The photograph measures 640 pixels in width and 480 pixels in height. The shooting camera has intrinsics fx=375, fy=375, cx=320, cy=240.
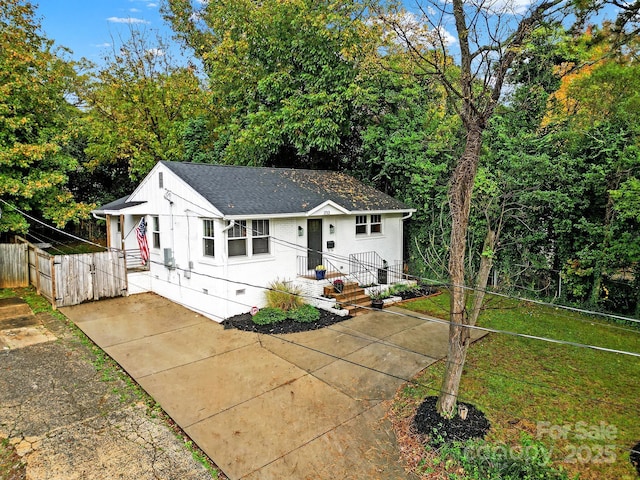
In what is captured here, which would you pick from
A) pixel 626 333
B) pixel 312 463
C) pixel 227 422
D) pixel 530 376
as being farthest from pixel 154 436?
pixel 626 333

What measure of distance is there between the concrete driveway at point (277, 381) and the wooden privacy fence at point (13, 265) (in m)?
4.18

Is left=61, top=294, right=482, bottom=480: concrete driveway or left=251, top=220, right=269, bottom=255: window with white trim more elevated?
left=251, top=220, right=269, bottom=255: window with white trim

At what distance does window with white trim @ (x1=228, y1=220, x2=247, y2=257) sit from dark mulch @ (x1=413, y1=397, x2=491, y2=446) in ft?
22.0

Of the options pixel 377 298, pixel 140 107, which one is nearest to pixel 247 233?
pixel 377 298

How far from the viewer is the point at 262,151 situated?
1809 cm

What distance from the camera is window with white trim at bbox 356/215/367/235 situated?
46.6 feet

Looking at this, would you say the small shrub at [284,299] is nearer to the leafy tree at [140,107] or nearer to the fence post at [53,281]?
the fence post at [53,281]

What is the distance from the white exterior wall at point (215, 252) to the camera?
10.5 metres

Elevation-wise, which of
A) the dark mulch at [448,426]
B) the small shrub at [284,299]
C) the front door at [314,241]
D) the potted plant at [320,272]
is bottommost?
the dark mulch at [448,426]

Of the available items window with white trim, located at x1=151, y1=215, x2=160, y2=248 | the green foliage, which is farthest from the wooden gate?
the green foliage

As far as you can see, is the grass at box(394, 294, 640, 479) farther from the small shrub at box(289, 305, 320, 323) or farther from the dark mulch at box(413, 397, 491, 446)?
the small shrub at box(289, 305, 320, 323)

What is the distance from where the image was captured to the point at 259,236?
11.2 m

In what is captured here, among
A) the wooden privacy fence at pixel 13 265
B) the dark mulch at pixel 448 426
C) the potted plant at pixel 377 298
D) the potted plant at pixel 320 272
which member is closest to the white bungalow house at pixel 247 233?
the potted plant at pixel 320 272

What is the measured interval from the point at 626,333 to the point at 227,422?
35.9 feet
